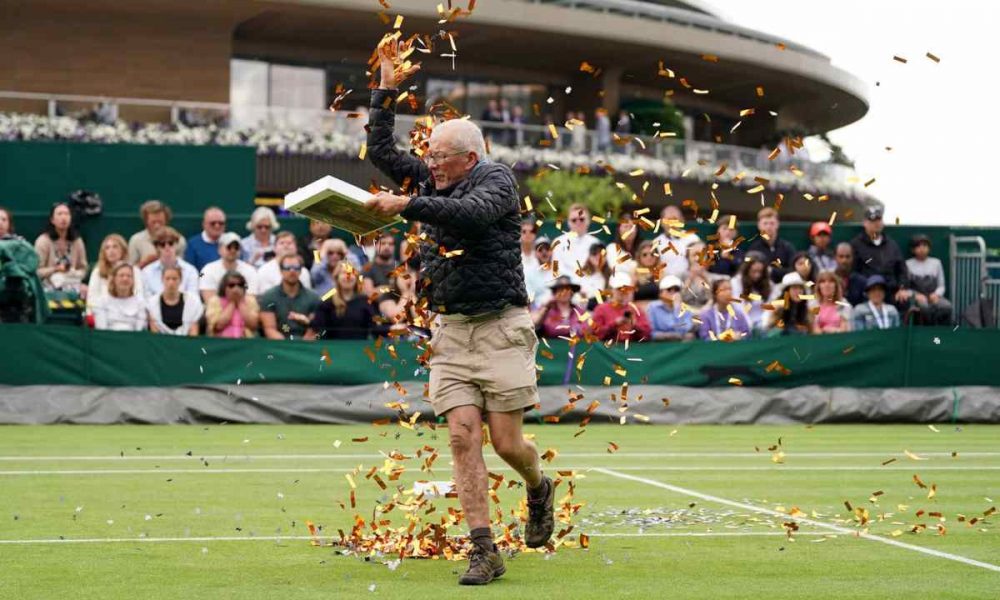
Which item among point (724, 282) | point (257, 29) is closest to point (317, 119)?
point (257, 29)

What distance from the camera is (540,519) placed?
26.0 feet

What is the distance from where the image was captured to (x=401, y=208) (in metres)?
6.98

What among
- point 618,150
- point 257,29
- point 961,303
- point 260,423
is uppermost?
point 257,29

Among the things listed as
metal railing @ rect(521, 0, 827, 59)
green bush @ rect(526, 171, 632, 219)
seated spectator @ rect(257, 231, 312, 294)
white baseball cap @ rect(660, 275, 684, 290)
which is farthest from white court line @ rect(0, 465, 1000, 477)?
metal railing @ rect(521, 0, 827, 59)

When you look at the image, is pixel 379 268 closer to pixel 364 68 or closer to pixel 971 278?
pixel 971 278

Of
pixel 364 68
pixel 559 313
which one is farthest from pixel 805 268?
pixel 364 68

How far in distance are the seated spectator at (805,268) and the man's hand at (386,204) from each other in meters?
12.9

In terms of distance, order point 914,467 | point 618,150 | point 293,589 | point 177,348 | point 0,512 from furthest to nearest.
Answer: point 618,150, point 177,348, point 914,467, point 0,512, point 293,589

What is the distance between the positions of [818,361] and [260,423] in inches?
267

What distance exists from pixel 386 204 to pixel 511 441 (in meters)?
1.36

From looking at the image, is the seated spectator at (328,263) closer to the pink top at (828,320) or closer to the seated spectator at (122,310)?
the seated spectator at (122,310)

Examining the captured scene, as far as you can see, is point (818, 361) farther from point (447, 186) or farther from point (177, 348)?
point (447, 186)

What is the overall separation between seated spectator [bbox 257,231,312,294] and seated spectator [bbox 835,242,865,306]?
688 cm

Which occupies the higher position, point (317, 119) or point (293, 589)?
point (317, 119)
